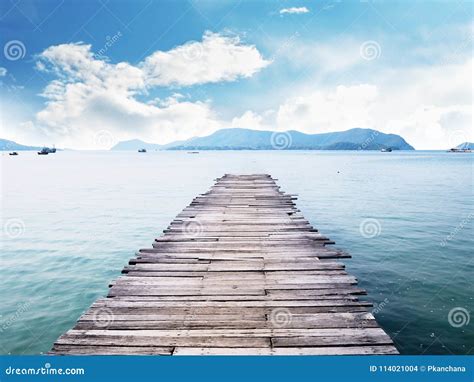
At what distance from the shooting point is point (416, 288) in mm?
11570

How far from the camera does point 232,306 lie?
669 cm

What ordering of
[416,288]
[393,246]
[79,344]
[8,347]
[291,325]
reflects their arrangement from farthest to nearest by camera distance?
[393,246], [416,288], [8,347], [291,325], [79,344]

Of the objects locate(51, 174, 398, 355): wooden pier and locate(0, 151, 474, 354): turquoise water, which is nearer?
locate(51, 174, 398, 355): wooden pier

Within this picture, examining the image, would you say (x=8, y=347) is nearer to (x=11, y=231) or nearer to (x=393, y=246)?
(x=11, y=231)

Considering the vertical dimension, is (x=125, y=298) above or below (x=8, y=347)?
above

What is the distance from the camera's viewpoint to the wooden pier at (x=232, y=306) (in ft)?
18.0

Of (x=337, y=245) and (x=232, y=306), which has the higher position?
(x=232, y=306)

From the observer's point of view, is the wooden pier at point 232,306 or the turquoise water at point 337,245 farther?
the turquoise water at point 337,245

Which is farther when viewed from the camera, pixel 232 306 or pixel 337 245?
pixel 337 245

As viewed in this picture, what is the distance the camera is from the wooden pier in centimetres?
549

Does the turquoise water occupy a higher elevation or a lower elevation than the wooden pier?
lower

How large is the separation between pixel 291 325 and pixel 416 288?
764cm

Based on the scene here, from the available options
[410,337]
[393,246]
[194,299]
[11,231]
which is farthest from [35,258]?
[393,246]

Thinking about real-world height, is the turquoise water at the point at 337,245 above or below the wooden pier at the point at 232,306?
below
